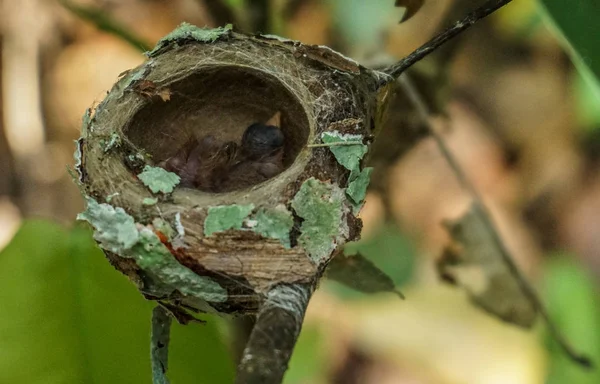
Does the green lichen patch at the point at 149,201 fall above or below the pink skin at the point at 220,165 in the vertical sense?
below

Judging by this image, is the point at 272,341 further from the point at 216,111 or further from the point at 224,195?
the point at 216,111

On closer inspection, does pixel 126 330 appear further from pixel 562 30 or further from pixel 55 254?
pixel 562 30

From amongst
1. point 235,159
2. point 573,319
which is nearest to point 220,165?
point 235,159

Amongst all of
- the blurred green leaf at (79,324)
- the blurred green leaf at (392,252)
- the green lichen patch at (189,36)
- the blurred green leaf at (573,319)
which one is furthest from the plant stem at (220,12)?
the blurred green leaf at (573,319)

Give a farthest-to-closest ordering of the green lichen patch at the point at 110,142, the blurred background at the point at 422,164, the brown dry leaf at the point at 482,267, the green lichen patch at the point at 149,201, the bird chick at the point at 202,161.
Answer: the blurred background at the point at 422,164
the brown dry leaf at the point at 482,267
the bird chick at the point at 202,161
the green lichen patch at the point at 110,142
the green lichen patch at the point at 149,201

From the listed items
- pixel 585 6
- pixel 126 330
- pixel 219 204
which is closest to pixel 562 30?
pixel 585 6

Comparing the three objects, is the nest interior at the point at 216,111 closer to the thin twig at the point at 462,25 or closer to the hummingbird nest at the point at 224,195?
the hummingbird nest at the point at 224,195

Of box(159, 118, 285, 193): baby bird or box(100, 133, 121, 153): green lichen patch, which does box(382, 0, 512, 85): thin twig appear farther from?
box(159, 118, 285, 193): baby bird
